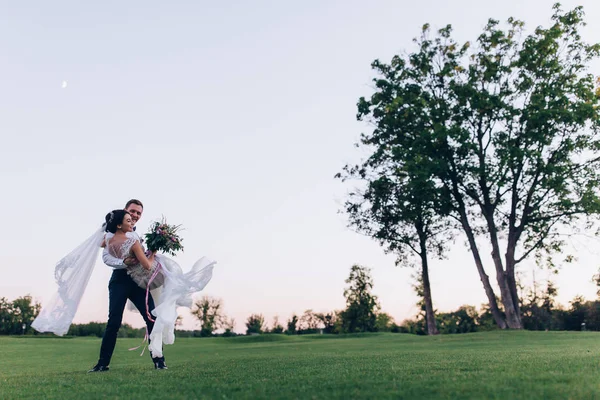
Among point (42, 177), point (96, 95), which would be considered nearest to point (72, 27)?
point (96, 95)

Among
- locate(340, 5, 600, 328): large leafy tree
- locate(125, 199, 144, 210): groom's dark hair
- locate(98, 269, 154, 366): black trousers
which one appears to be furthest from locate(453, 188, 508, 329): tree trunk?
locate(98, 269, 154, 366): black trousers

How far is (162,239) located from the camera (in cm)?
855

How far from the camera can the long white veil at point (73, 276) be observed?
356 inches

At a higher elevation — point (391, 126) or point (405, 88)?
point (405, 88)

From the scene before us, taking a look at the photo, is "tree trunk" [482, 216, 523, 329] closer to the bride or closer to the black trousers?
the bride

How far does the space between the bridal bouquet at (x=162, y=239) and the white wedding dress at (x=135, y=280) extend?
0.23 metres

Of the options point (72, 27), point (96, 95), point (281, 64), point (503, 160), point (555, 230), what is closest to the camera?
point (72, 27)

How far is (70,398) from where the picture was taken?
5.19 m

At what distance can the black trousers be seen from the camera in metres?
8.34

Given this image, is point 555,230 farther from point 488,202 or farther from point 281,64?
point 281,64

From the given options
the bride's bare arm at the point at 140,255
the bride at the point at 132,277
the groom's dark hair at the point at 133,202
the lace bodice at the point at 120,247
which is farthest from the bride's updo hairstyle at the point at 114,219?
the bride's bare arm at the point at 140,255

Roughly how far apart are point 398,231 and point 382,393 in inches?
1312

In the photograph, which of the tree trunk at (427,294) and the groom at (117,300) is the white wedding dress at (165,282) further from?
the tree trunk at (427,294)

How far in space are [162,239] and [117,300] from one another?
3.95 feet
